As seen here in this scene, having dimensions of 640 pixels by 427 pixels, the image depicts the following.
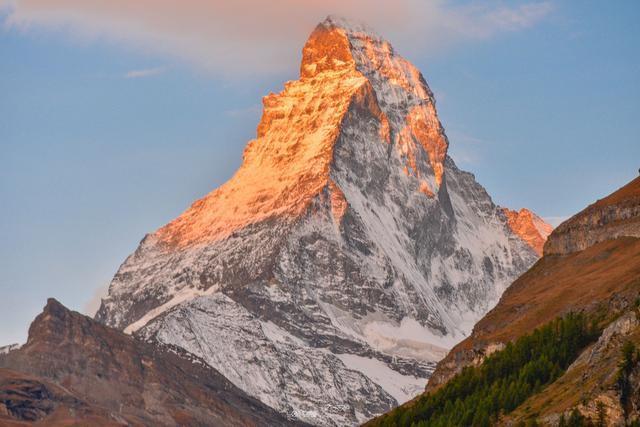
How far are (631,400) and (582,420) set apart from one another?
5359mm

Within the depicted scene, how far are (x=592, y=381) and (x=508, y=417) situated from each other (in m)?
21.7

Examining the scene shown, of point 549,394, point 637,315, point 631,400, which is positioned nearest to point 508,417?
point 549,394

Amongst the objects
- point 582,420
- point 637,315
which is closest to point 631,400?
point 582,420

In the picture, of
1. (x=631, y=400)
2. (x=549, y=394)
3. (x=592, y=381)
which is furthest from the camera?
(x=549, y=394)

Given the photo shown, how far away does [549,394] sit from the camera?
635 feet

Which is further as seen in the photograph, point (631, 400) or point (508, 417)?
point (508, 417)

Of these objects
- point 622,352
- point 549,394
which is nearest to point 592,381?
point 622,352

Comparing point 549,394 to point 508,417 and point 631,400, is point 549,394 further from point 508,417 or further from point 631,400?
point 631,400

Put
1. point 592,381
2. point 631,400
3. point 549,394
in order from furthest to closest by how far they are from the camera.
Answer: point 549,394
point 592,381
point 631,400

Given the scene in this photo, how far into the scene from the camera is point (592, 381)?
17562 cm

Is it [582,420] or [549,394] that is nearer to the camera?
[582,420]

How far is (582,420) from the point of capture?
166500 millimetres

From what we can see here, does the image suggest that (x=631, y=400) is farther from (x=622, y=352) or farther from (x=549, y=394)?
(x=549, y=394)

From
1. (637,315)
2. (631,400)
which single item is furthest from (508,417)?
(631,400)
